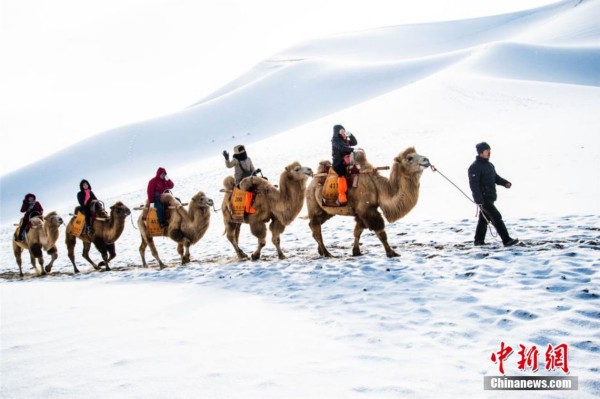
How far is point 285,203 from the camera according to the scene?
877cm

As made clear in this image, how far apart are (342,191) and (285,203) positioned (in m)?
1.26

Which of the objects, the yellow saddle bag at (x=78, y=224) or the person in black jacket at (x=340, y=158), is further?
the yellow saddle bag at (x=78, y=224)

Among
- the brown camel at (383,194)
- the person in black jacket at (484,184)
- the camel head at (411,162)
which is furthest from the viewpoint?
the person in black jacket at (484,184)

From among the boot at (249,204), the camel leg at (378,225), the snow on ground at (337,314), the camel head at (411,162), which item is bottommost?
the snow on ground at (337,314)

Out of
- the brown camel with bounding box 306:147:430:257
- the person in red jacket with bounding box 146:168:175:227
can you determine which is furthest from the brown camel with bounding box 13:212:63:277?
the brown camel with bounding box 306:147:430:257

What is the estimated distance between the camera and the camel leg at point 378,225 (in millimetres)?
7711

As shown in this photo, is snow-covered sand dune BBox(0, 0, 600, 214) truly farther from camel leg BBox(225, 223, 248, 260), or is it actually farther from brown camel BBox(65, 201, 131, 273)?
camel leg BBox(225, 223, 248, 260)

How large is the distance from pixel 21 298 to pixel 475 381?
6.69m

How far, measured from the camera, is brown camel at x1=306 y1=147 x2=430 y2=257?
762 centimetres

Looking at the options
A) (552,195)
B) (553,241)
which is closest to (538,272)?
(553,241)

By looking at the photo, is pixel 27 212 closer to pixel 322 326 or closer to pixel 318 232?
pixel 318 232

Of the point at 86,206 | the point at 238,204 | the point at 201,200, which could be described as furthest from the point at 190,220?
the point at 86,206

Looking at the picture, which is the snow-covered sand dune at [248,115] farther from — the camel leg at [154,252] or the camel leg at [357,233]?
the camel leg at [357,233]

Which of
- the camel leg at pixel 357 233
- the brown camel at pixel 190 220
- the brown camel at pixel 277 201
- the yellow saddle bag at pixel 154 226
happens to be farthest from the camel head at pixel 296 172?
the yellow saddle bag at pixel 154 226
